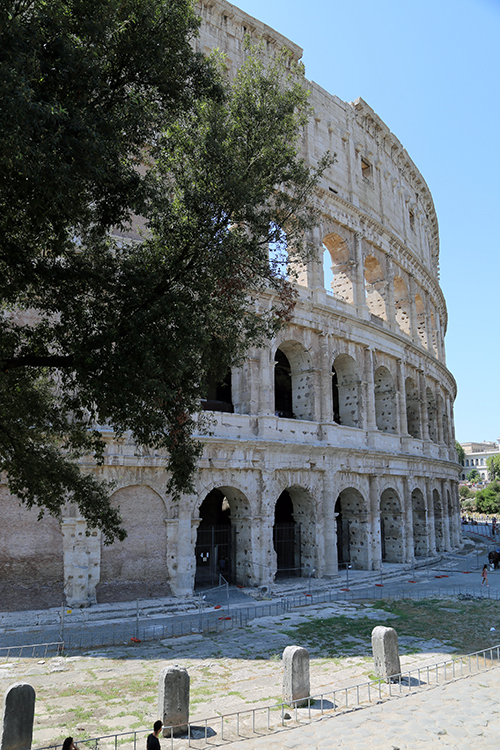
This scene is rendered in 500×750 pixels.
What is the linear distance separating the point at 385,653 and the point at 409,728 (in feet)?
5.90

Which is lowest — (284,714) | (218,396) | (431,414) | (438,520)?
(284,714)

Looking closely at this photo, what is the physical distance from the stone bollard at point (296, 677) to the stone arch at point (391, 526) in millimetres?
16181

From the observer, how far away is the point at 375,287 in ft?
86.3

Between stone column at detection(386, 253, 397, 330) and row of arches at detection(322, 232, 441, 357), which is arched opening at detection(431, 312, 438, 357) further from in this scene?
stone column at detection(386, 253, 397, 330)

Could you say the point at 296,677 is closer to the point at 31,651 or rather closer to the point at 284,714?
the point at 284,714

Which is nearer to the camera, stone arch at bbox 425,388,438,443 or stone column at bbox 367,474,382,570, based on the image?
stone column at bbox 367,474,382,570

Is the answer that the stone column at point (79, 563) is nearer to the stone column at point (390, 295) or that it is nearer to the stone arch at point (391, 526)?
the stone arch at point (391, 526)

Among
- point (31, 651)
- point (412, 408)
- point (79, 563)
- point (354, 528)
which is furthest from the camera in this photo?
point (412, 408)

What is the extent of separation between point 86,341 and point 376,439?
1703 cm

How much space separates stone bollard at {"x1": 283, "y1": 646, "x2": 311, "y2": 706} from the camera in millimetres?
7805

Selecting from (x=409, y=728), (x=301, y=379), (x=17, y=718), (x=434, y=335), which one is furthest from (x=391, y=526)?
(x=17, y=718)

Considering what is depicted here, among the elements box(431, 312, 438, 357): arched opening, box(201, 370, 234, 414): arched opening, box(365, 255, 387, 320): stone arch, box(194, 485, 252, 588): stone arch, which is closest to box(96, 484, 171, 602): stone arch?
box(194, 485, 252, 588): stone arch

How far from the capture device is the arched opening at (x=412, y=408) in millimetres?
27484

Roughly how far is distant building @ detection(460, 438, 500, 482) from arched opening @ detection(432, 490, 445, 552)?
9568cm
